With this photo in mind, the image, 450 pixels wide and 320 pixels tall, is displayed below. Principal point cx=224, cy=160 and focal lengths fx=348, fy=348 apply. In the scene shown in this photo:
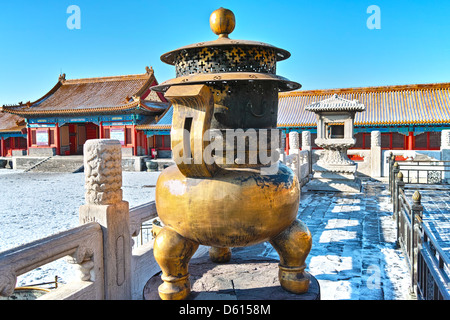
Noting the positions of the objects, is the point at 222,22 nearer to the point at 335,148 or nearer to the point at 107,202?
the point at 107,202

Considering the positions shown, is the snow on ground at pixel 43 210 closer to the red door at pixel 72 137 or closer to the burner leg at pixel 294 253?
the burner leg at pixel 294 253

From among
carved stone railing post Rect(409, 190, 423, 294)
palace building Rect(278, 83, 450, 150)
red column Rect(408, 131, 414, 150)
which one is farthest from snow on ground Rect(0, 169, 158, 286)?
red column Rect(408, 131, 414, 150)

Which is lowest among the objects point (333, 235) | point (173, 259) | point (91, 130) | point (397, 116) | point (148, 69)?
point (333, 235)

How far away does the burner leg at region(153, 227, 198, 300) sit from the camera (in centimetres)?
204

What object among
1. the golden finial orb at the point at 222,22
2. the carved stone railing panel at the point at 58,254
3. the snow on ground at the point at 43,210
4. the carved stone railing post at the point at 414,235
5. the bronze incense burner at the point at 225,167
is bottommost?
the snow on ground at the point at 43,210

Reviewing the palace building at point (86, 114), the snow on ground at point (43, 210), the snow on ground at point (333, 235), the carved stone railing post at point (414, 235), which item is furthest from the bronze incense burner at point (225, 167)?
the palace building at point (86, 114)

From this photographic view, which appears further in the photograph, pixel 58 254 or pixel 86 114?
pixel 86 114

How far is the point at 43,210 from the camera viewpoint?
28.1 feet

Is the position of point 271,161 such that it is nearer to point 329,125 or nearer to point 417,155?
point 329,125

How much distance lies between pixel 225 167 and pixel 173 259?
0.62 meters

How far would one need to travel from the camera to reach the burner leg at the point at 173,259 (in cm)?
204

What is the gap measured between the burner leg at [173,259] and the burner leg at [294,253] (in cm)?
54

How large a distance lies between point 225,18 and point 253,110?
62 centimetres

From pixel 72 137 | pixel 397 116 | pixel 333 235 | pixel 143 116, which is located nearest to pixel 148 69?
pixel 143 116
